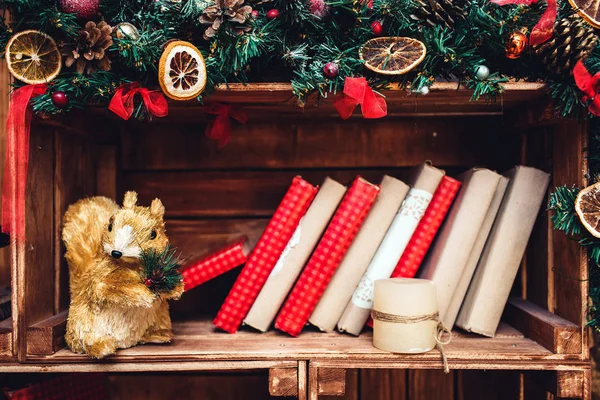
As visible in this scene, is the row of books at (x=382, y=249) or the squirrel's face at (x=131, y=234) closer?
the squirrel's face at (x=131, y=234)

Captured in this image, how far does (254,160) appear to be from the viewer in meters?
1.15

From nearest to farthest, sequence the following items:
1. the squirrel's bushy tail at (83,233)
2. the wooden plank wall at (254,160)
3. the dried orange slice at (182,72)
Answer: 1. the dried orange slice at (182,72)
2. the squirrel's bushy tail at (83,233)
3. the wooden plank wall at (254,160)

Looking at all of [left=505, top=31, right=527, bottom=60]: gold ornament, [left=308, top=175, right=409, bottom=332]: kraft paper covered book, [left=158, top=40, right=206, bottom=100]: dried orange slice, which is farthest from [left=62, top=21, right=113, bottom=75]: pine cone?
[left=505, top=31, right=527, bottom=60]: gold ornament

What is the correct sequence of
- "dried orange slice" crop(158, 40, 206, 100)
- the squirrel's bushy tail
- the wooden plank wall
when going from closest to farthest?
"dried orange slice" crop(158, 40, 206, 100)
the squirrel's bushy tail
the wooden plank wall

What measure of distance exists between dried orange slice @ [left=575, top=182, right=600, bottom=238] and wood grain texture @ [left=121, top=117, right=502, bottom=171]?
1.21 ft

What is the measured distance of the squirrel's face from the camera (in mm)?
813

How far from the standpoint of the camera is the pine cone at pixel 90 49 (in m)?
0.78

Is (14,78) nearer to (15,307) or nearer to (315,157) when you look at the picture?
(15,307)

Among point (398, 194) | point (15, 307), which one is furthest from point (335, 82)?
point (15, 307)

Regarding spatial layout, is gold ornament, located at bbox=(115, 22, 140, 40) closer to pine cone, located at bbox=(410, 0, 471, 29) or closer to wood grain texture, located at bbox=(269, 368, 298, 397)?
pine cone, located at bbox=(410, 0, 471, 29)

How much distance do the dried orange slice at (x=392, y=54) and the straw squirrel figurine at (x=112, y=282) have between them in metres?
0.47

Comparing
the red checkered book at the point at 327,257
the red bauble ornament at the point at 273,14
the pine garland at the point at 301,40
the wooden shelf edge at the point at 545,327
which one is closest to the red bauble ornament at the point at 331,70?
the pine garland at the point at 301,40

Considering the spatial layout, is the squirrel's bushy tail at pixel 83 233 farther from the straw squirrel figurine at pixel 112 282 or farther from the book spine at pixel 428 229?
the book spine at pixel 428 229

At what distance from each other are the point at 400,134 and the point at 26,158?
2.61 feet
